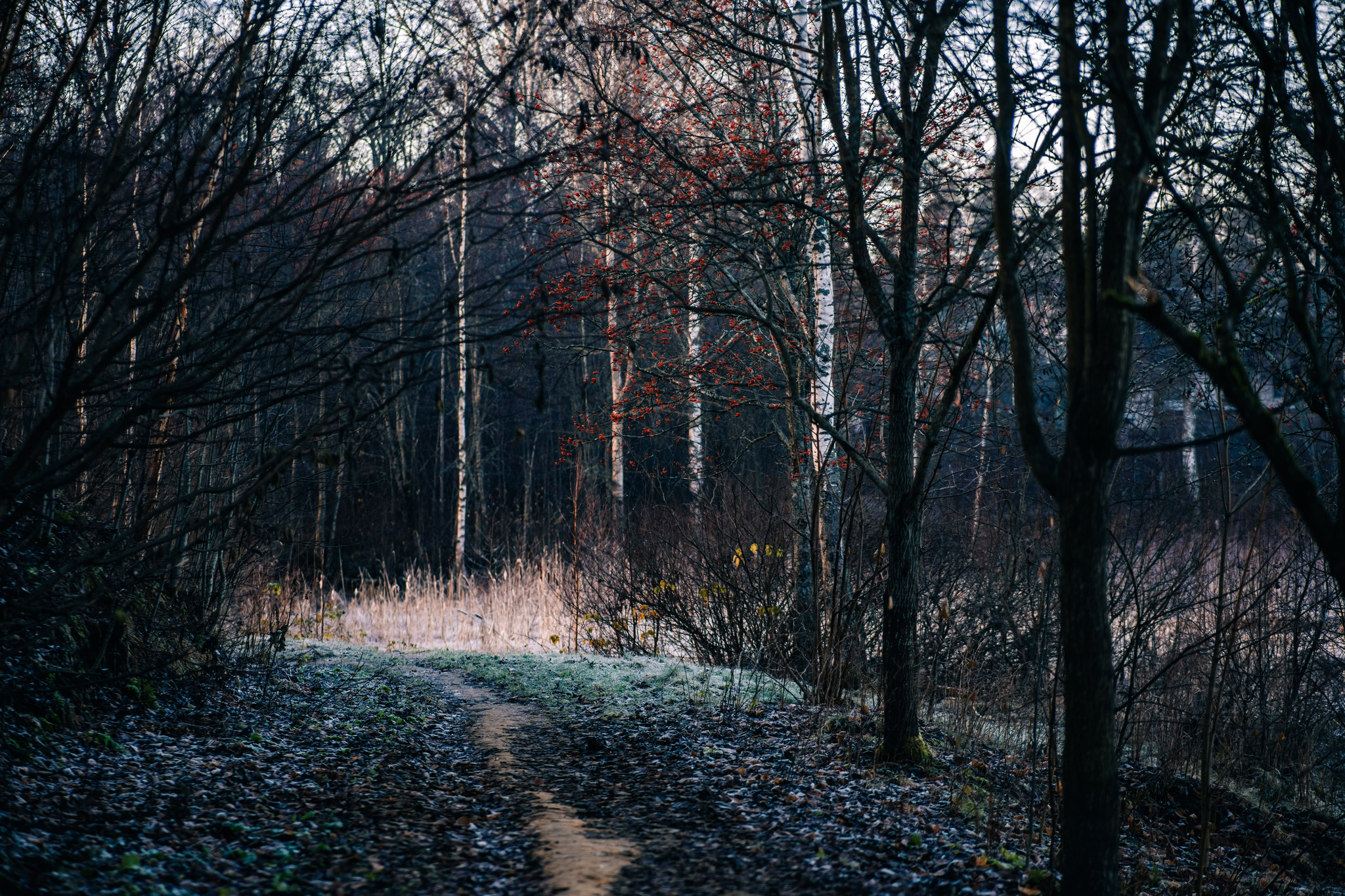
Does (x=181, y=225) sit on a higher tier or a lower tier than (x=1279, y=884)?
higher

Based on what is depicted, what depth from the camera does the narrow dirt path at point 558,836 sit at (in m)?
3.42

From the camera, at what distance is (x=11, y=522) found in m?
3.04

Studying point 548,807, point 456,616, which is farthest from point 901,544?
point 456,616

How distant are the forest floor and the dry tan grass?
4281mm

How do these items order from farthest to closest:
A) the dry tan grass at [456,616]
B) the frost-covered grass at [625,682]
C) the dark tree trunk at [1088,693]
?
the dry tan grass at [456,616], the frost-covered grass at [625,682], the dark tree trunk at [1088,693]

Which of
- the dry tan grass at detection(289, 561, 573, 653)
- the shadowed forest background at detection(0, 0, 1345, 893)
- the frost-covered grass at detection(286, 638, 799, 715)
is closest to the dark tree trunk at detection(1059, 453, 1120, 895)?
the shadowed forest background at detection(0, 0, 1345, 893)

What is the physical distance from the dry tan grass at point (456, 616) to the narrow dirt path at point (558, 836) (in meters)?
4.45

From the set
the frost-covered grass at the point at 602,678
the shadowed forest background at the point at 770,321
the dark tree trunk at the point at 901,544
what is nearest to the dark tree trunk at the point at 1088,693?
the shadowed forest background at the point at 770,321

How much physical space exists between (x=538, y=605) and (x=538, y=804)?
304 inches

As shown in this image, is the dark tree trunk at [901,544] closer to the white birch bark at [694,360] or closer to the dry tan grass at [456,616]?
the white birch bark at [694,360]

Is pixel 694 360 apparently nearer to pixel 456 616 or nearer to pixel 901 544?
pixel 901 544

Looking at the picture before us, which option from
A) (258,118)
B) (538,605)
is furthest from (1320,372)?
(538,605)

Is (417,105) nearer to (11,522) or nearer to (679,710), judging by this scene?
(11,522)

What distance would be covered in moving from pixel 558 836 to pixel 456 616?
30.1 ft
